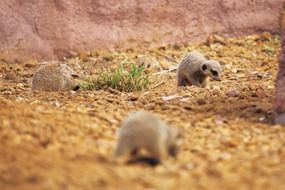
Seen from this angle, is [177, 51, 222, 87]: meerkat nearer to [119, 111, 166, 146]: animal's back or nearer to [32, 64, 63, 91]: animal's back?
[32, 64, 63, 91]: animal's back

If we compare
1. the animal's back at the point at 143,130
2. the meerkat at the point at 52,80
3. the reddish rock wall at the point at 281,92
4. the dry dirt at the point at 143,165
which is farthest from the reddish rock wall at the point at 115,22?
the animal's back at the point at 143,130

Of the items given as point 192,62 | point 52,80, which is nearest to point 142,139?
point 52,80

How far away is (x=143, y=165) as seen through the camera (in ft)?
11.7

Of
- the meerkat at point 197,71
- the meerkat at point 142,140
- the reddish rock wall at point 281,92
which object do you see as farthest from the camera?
the meerkat at point 197,71

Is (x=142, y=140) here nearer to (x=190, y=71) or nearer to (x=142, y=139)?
(x=142, y=139)

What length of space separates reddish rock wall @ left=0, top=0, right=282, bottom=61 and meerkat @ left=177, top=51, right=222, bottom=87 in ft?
7.62

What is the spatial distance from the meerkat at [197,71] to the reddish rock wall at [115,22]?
232cm

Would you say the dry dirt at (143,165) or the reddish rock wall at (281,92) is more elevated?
the reddish rock wall at (281,92)

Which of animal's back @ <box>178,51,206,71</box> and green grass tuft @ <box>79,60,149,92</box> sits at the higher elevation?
animal's back @ <box>178,51,206,71</box>

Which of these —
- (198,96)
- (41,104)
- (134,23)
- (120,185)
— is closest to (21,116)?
(41,104)

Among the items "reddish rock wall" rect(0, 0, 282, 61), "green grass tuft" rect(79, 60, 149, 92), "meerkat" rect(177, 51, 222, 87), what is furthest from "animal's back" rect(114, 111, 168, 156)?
"reddish rock wall" rect(0, 0, 282, 61)

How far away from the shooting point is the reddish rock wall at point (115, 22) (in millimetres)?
9109

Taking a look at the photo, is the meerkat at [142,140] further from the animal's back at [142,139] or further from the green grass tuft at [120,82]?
the green grass tuft at [120,82]

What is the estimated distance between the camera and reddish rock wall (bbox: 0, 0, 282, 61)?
9109 millimetres
